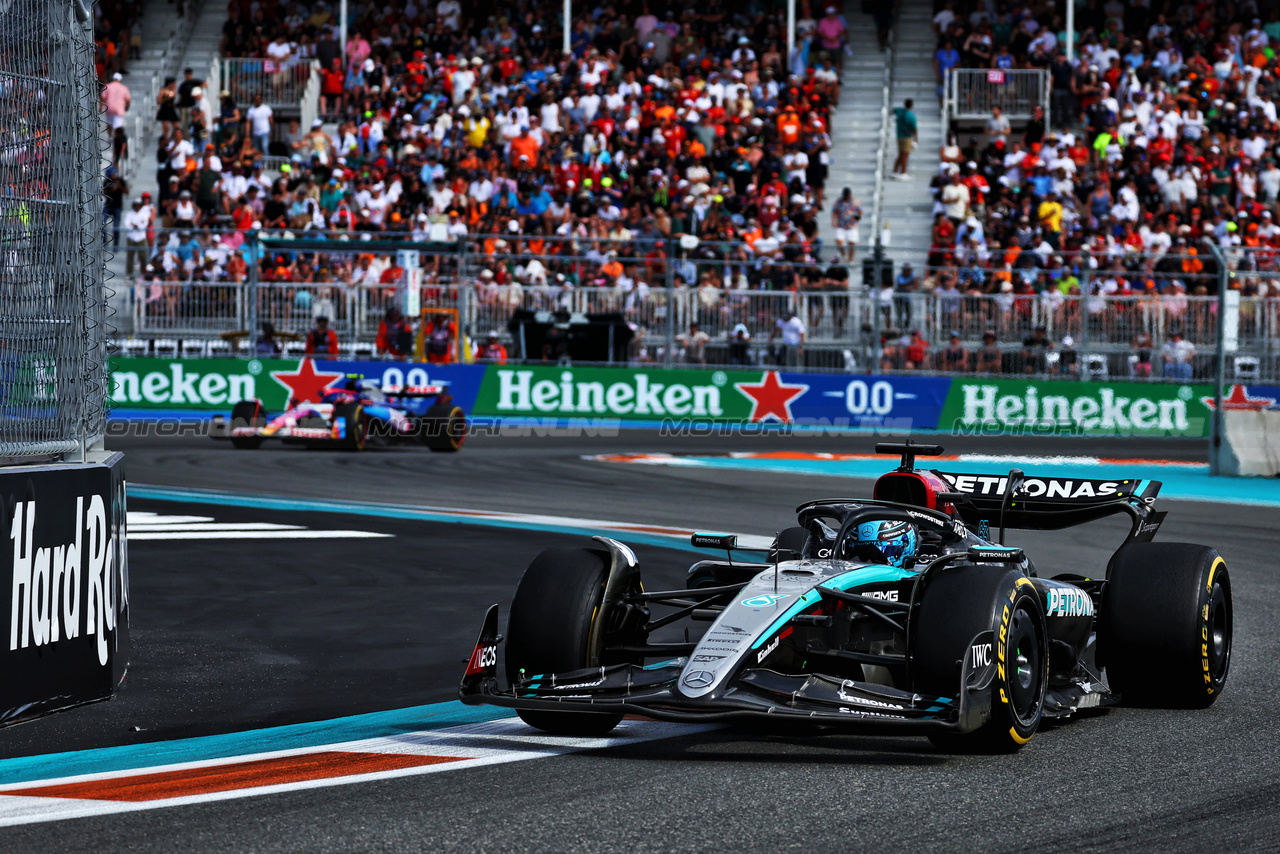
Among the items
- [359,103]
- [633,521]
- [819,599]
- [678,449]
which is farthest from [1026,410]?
[819,599]

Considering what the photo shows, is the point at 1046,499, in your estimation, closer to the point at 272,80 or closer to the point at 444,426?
the point at 444,426

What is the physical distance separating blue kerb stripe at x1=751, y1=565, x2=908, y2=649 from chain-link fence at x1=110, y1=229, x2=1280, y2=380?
18264mm

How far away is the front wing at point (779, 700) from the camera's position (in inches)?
221

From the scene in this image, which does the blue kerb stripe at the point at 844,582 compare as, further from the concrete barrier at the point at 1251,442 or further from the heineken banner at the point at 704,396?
the heineken banner at the point at 704,396

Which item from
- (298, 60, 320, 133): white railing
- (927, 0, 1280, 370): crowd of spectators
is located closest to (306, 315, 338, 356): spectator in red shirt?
(298, 60, 320, 133): white railing

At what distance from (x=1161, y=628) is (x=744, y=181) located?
22.8 metres

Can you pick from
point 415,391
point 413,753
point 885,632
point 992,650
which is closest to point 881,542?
point 885,632

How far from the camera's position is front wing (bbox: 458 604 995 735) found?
5.62m

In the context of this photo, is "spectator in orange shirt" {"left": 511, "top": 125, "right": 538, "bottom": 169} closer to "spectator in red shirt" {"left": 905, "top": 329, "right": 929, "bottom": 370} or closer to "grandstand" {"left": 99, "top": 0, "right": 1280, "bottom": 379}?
"grandstand" {"left": 99, "top": 0, "right": 1280, "bottom": 379}

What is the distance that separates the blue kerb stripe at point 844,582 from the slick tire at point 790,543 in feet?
1.47

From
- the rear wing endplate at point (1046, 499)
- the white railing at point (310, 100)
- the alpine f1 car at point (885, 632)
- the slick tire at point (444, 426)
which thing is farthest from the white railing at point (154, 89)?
the alpine f1 car at point (885, 632)

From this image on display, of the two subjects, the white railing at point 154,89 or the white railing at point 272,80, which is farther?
the white railing at point 272,80

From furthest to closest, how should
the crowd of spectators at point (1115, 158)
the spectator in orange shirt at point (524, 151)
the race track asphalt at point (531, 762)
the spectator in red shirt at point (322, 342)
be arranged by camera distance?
1. the spectator in orange shirt at point (524, 151)
2. the spectator in red shirt at point (322, 342)
3. the crowd of spectators at point (1115, 158)
4. the race track asphalt at point (531, 762)

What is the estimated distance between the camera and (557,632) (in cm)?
631
